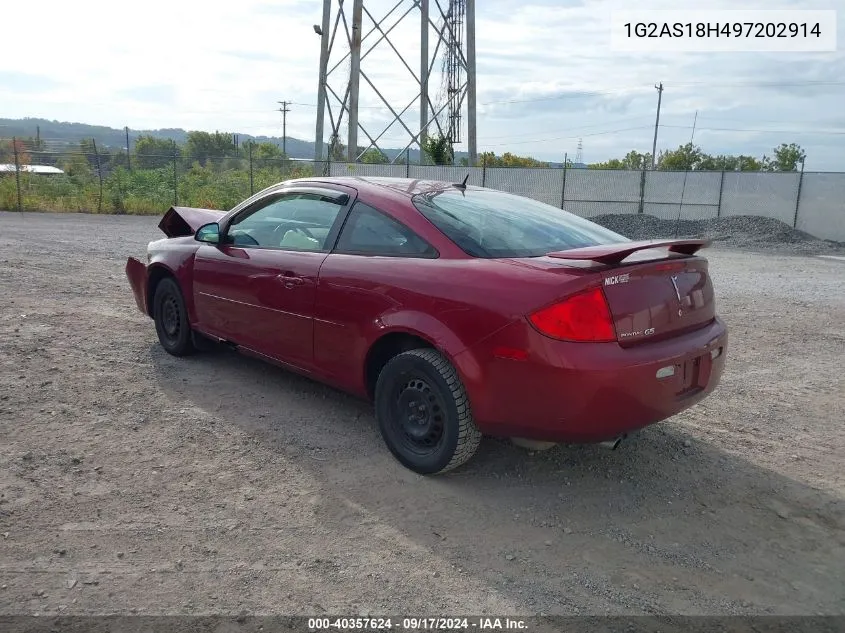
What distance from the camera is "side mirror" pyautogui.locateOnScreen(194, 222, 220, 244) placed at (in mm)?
4988

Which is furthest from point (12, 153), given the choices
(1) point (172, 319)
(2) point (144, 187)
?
(1) point (172, 319)

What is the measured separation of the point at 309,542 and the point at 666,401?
1.77 metres

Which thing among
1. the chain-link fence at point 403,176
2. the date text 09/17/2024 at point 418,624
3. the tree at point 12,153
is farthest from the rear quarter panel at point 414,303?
the tree at point 12,153

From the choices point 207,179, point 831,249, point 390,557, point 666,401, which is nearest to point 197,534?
point 390,557

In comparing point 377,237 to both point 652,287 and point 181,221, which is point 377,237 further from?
point 181,221

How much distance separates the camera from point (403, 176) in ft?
74.9

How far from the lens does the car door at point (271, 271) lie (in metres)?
4.24

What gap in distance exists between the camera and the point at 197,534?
3.06m

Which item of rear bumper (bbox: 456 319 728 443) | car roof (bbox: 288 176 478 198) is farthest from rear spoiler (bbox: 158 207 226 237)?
rear bumper (bbox: 456 319 728 443)

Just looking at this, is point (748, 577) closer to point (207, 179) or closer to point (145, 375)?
point (145, 375)

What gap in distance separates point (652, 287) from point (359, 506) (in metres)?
1.76

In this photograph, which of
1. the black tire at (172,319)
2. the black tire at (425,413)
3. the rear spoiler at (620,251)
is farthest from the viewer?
the black tire at (172,319)

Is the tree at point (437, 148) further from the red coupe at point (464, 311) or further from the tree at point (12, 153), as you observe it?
the red coupe at point (464, 311)

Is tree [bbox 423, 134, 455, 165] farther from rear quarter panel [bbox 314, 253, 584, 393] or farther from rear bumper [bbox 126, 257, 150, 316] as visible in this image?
rear quarter panel [bbox 314, 253, 584, 393]
